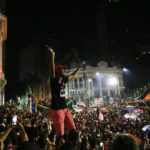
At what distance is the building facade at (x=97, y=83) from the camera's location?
46688 mm

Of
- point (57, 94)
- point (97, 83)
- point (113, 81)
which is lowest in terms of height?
point (57, 94)

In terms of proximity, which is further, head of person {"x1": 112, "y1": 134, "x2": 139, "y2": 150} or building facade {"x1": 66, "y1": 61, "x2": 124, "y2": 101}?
building facade {"x1": 66, "y1": 61, "x2": 124, "y2": 101}

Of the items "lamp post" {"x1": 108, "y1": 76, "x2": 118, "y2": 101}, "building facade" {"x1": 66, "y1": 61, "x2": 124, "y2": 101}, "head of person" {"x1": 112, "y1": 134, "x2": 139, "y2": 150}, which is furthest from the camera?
"lamp post" {"x1": 108, "y1": 76, "x2": 118, "y2": 101}

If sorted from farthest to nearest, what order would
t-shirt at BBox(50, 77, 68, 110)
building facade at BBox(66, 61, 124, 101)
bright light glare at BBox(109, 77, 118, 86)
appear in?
bright light glare at BBox(109, 77, 118, 86) → building facade at BBox(66, 61, 124, 101) → t-shirt at BBox(50, 77, 68, 110)

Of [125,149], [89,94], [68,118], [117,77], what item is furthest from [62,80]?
[117,77]

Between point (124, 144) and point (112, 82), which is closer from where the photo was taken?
point (124, 144)

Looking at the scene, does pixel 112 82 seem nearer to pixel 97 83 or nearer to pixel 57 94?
pixel 97 83

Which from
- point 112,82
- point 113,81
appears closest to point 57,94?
point 113,81

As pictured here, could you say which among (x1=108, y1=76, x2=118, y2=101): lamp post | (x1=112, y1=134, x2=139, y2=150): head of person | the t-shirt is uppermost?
(x1=108, y1=76, x2=118, y2=101): lamp post

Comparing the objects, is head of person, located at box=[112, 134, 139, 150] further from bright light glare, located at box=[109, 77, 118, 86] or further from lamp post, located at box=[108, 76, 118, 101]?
lamp post, located at box=[108, 76, 118, 101]

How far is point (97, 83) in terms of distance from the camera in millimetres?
49031

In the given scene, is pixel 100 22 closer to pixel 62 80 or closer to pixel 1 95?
pixel 1 95

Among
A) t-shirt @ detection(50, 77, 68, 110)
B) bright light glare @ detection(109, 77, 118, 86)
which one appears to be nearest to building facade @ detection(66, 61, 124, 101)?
bright light glare @ detection(109, 77, 118, 86)

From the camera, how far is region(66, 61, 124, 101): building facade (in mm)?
46688
